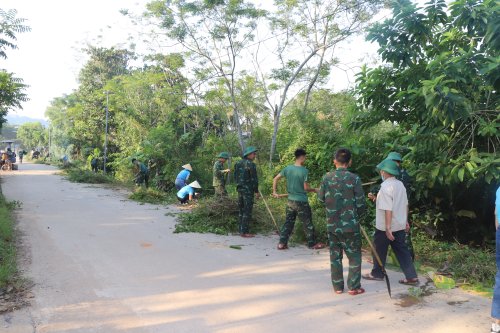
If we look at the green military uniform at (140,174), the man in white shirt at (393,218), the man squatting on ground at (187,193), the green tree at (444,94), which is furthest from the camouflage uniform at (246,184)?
the green military uniform at (140,174)

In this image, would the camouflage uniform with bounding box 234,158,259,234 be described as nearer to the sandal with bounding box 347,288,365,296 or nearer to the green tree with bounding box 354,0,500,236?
the green tree with bounding box 354,0,500,236

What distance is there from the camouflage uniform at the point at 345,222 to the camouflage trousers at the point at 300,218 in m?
1.87

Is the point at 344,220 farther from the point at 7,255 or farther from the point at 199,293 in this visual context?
the point at 7,255

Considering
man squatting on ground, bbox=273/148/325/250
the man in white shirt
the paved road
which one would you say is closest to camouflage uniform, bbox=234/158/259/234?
the paved road

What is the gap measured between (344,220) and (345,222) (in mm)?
25

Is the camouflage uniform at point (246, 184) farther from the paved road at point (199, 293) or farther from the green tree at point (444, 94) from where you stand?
the green tree at point (444, 94)

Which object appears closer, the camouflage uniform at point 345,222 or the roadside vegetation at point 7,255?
the camouflage uniform at point 345,222

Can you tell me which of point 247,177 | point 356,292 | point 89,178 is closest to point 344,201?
point 356,292

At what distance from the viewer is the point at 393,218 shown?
479cm

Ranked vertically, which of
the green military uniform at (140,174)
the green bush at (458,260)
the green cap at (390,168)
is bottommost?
the green bush at (458,260)

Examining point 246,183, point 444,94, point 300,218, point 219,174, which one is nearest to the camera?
point 444,94

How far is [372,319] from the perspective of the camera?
12.7 feet

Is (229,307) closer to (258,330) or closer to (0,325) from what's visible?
(258,330)

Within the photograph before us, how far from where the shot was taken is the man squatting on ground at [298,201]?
6445 millimetres
